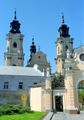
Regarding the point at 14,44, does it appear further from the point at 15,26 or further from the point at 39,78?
the point at 39,78

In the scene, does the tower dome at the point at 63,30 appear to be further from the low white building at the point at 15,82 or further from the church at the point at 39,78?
the low white building at the point at 15,82

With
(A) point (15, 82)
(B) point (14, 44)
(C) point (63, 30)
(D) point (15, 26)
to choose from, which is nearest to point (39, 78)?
(A) point (15, 82)

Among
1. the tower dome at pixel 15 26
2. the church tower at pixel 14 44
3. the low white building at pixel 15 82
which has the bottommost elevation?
the low white building at pixel 15 82

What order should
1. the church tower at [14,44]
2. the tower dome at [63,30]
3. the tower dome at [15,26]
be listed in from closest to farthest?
the church tower at [14,44], the tower dome at [15,26], the tower dome at [63,30]

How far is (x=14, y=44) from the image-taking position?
71.1 metres

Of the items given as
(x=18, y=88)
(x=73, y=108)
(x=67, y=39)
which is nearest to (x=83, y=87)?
(x=73, y=108)

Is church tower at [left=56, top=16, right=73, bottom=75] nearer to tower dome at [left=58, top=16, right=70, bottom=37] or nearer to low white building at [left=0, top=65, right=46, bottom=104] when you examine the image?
tower dome at [left=58, top=16, right=70, bottom=37]

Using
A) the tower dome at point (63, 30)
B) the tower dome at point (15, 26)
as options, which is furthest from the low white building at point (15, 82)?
the tower dome at point (63, 30)

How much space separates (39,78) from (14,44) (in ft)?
86.7

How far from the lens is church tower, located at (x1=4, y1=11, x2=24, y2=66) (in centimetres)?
6944

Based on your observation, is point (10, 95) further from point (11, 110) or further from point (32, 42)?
point (32, 42)

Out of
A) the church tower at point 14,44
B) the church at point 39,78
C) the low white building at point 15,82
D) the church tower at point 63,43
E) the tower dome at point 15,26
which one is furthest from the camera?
the church tower at point 63,43

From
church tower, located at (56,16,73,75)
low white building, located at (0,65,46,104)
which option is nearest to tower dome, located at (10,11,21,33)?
church tower, located at (56,16,73,75)

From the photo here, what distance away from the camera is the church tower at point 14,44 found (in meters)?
69.4
